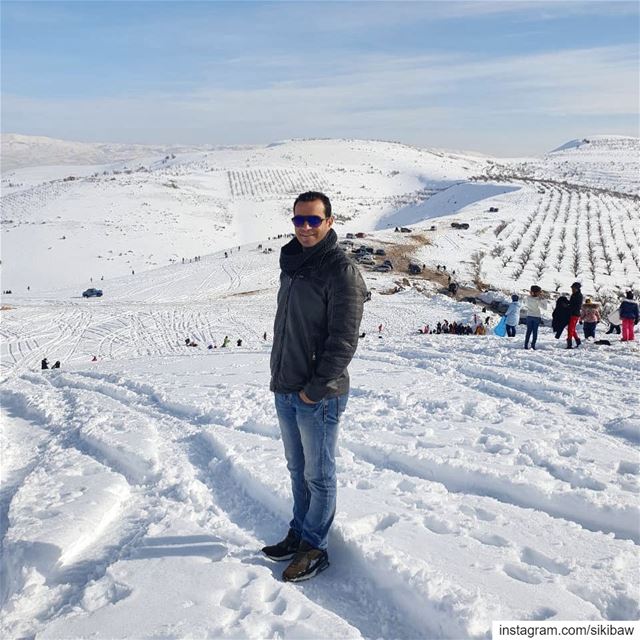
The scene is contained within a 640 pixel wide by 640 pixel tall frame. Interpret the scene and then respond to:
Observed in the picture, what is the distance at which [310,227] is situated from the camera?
3658mm

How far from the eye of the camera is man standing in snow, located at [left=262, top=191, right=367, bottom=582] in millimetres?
3594

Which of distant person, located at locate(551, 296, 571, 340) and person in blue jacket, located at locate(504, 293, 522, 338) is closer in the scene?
distant person, located at locate(551, 296, 571, 340)

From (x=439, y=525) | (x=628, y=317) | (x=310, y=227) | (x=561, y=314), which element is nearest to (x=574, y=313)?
(x=561, y=314)

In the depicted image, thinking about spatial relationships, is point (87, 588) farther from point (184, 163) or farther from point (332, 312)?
point (184, 163)

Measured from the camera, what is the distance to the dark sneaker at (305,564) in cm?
378

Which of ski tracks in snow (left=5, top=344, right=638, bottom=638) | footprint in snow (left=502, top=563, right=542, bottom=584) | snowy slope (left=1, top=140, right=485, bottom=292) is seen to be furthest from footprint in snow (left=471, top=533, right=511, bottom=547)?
snowy slope (left=1, top=140, right=485, bottom=292)

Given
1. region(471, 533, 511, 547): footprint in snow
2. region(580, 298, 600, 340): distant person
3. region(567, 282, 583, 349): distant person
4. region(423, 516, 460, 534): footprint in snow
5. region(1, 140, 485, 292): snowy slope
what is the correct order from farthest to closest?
region(1, 140, 485, 292): snowy slope → region(580, 298, 600, 340): distant person → region(567, 282, 583, 349): distant person → region(423, 516, 460, 534): footprint in snow → region(471, 533, 511, 547): footprint in snow

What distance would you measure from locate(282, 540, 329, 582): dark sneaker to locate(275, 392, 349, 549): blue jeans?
5cm

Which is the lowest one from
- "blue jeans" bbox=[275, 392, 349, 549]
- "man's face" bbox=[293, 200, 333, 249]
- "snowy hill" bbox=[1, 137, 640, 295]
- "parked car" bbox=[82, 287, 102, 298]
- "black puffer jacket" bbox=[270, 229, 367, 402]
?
"parked car" bbox=[82, 287, 102, 298]

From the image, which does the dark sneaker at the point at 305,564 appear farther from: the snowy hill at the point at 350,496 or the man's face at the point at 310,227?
the man's face at the point at 310,227

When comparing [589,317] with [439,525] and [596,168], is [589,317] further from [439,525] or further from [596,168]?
[596,168]

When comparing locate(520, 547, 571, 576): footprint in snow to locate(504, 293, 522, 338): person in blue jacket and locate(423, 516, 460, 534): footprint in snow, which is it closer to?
locate(423, 516, 460, 534): footprint in snow

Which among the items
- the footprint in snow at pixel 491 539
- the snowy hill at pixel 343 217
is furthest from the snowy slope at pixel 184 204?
the footprint in snow at pixel 491 539

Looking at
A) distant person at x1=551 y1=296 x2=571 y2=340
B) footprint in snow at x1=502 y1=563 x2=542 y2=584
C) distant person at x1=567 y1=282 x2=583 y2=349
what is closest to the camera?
footprint in snow at x1=502 y1=563 x2=542 y2=584
